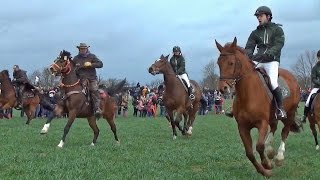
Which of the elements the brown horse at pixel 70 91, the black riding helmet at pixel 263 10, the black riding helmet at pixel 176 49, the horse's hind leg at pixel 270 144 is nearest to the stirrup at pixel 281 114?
the horse's hind leg at pixel 270 144

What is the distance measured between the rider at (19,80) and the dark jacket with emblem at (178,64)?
32.5ft

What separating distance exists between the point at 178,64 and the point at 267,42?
10.4 m

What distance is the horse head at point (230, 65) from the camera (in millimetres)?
9641

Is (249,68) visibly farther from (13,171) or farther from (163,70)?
(163,70)

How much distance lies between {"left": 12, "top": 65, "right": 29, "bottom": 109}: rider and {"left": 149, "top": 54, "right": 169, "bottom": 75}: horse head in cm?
1046

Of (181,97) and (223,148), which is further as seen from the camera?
(181,97)

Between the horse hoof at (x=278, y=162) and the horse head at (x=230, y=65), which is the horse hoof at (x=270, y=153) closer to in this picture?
the horse hoof at (x=278, y=162)

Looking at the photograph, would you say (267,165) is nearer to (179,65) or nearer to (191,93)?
(191,93)

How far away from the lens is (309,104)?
51.7 feet

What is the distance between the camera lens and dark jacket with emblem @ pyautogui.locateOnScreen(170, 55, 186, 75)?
70.7ft

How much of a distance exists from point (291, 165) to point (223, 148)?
11.7ft

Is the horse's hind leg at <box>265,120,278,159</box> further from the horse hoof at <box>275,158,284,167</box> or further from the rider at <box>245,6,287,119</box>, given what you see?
the rider at <box>245,6,287,119</box>

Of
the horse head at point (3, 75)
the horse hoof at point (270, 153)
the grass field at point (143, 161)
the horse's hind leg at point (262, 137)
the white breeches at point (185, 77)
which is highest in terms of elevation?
the horse head at point (3, 75)

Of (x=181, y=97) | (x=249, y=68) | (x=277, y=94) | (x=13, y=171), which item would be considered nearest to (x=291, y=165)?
(x=277, y=94)
